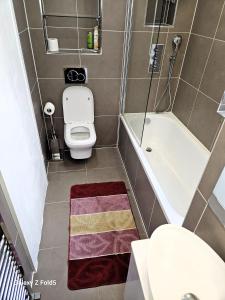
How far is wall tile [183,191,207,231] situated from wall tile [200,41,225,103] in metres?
1.13

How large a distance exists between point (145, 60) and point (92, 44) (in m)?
0.58

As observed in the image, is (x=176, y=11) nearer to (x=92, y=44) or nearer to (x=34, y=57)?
(x=92, y=44)

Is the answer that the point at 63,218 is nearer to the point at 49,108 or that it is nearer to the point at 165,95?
the point at 49,108

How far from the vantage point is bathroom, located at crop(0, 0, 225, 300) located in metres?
0.96

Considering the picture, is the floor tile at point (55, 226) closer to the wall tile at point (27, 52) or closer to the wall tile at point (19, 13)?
the wall tile at point (27, 52)

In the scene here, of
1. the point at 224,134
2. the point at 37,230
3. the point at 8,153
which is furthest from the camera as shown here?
the point at 37,230

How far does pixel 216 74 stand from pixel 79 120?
4.87ft

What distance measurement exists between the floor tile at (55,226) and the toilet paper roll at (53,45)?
1514mm

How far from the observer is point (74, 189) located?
2133mm

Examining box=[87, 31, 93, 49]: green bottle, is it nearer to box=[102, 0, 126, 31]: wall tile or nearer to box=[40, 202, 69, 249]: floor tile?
box=[102, 0, 126, 31]: wall tile

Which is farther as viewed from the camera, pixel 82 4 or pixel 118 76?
pixel 118 76

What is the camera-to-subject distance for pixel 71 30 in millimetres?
2027

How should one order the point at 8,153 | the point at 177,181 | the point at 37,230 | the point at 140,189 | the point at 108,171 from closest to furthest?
the point at 8,153
the point at 37,230
the point at 140,189
the point at 177,181
the point at 108,171

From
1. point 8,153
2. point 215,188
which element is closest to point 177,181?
point 215,188
